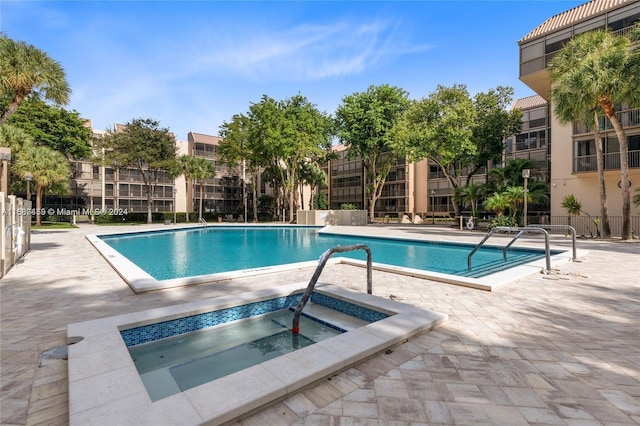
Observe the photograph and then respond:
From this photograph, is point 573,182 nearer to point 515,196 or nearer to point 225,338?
point 515,196

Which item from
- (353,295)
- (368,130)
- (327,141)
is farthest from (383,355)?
(327,141)

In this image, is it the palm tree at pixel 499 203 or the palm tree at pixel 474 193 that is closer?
the palm tree at pixel 499 203

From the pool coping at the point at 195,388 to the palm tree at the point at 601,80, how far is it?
17.6 meters

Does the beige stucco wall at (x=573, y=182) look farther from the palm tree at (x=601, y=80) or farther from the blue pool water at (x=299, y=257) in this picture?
the blue pool water at (x=299, y=257)

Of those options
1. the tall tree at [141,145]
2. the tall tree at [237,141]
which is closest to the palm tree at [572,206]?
the tall tree at [237,141]

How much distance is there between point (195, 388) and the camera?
8.01 ft

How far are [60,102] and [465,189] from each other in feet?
80.9

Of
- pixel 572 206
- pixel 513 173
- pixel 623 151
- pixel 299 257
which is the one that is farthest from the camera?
pixel 513 173

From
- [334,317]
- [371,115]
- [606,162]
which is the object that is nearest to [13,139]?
[371,115]

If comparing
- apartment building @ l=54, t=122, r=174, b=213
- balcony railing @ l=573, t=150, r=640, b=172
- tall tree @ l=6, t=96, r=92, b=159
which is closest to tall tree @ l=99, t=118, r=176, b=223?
tall tree @ l=6, t=96, r=92, b=159

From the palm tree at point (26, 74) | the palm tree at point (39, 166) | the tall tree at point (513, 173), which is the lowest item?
the tall tree at point (513, 173)

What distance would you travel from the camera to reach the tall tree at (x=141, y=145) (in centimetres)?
3369

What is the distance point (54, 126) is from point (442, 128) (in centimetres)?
3815

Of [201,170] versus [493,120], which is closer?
[493,120]
